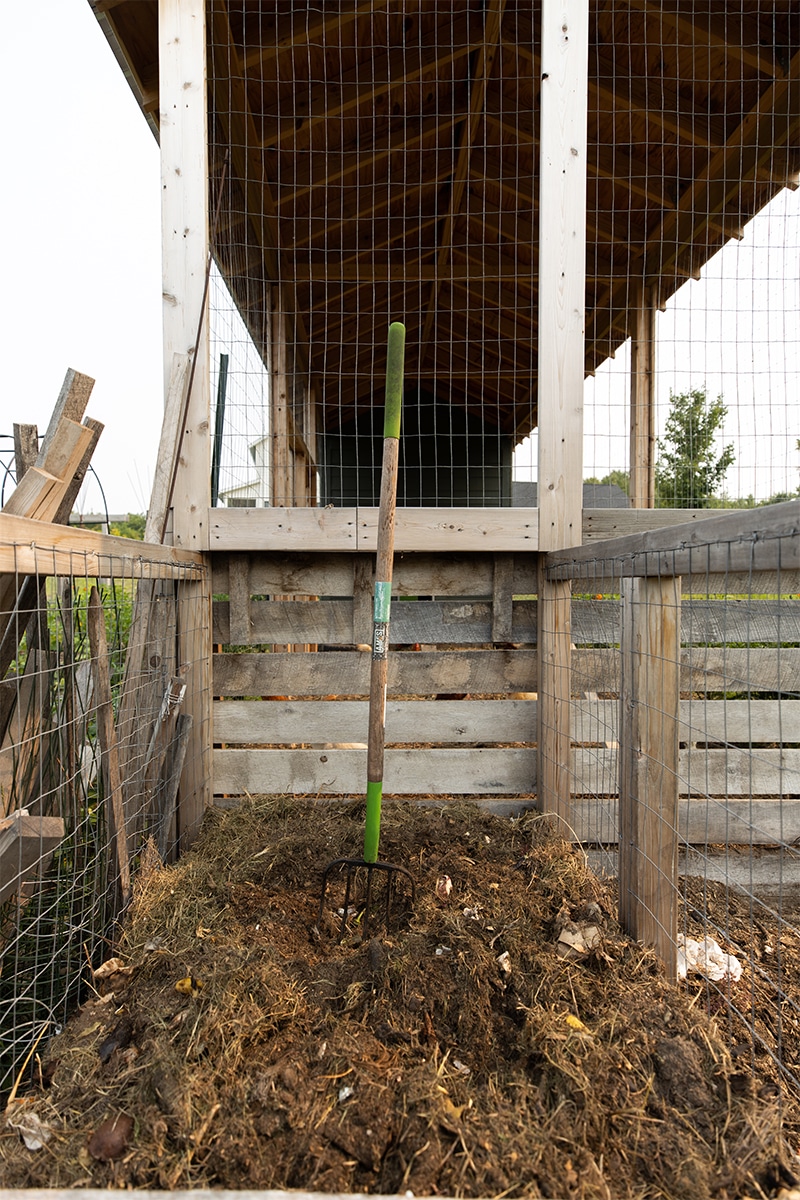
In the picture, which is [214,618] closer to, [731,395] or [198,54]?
[198,54]

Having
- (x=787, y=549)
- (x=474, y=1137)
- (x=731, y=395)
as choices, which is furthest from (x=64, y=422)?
(x=731, y=395)

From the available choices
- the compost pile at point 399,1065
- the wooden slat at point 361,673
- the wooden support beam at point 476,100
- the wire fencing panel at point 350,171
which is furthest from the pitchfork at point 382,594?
the wooden support beam at point 476,100

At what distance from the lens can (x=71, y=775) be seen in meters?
2.10

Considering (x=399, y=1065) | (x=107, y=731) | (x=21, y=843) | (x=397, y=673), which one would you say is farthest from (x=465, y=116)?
(x=399, y=1065)

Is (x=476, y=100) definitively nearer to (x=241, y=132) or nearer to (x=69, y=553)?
(x=241, y=132)

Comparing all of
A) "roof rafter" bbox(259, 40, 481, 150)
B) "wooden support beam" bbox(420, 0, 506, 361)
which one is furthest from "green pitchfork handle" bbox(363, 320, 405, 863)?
"roof rafter" bbox(259, 40, 481, 150)

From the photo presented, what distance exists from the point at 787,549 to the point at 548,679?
1.79 metres

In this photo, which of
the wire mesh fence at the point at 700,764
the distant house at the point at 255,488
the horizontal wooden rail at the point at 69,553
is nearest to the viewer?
the horizontal wooden rail at the point at 69,553

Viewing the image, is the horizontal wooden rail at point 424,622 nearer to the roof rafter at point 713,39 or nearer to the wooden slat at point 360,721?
the wooden slat at point 360,721

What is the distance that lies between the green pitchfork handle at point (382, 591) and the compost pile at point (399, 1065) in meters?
0.32

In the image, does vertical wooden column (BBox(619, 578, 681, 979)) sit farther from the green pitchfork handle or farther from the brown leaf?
the brown leaf

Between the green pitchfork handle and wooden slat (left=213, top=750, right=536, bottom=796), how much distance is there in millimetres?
876

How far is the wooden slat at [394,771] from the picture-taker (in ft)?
10.6

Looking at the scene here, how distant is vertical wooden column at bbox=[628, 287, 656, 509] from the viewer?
196 inches
